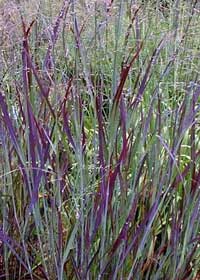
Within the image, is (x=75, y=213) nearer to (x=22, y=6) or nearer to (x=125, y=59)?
(x=125, y=59)

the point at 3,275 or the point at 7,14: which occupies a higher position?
the point at 7,14

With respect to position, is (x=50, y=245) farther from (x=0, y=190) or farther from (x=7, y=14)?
(x=7, y=14)

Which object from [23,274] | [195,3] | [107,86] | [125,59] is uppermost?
[195,3]

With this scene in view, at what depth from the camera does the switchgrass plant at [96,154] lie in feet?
5.34

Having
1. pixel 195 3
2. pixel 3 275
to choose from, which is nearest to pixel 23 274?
pixel 3 275

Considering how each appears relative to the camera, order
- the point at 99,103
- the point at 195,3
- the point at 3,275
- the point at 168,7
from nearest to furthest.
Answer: the point at 99,103 → the point at 3,275 → the point at 195,3 → the point at 168,7

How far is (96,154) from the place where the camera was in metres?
1.71

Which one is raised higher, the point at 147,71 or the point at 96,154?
the point at 147,71

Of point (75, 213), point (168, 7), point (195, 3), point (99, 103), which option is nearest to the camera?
point (99, 103)

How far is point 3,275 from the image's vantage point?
1.91m

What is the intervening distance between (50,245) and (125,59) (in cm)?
64

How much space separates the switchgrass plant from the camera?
5.34 feet

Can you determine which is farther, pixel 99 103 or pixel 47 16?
pixel 47 16

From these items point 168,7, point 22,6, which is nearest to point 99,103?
point 22,6
